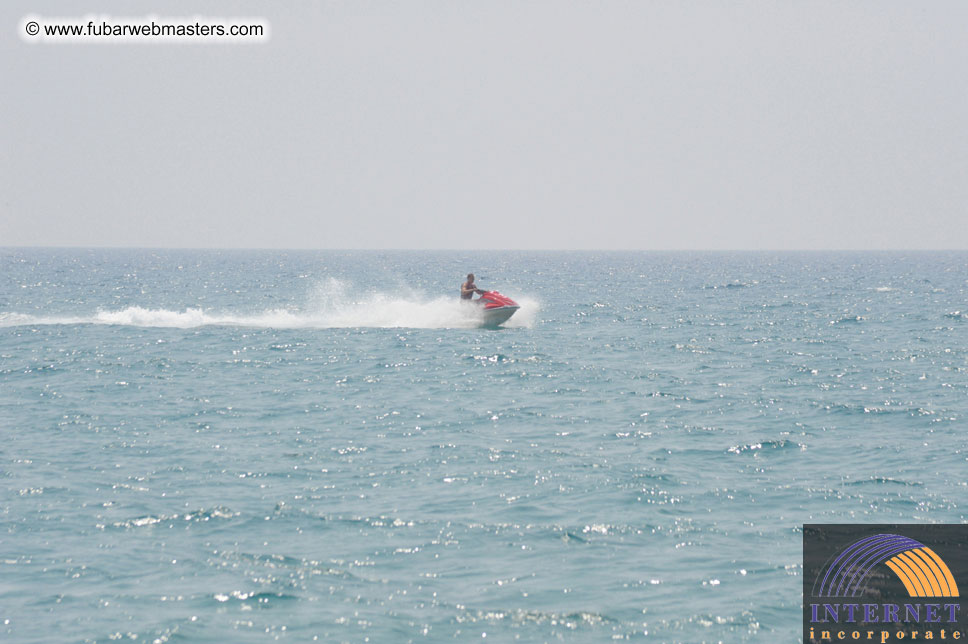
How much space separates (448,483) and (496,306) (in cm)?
2011

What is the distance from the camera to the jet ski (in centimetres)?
3434

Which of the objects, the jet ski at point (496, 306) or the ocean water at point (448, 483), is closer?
the ocean water at point (448, 483)

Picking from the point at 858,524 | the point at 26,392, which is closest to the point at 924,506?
the point at 858,524

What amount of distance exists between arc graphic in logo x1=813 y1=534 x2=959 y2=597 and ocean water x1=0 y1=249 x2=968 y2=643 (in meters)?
0.46

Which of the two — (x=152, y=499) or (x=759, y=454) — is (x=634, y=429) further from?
(x=152, y=499)

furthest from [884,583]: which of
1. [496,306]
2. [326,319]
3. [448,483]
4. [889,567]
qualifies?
[326,319]

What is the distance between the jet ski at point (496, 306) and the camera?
34.3 metres

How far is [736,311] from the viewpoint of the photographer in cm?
5266

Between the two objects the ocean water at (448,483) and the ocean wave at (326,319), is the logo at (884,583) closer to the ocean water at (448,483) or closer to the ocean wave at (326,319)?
the ocean water at (448,483)

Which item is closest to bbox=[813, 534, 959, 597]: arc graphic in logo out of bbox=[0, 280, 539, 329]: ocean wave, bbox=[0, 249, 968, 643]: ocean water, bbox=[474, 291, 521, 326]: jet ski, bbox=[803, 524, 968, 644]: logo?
bbox=[803, 524, 968, 644]: logo

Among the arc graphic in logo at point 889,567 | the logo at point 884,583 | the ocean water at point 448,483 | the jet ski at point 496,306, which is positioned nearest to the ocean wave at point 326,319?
the jet ski at point 496,306

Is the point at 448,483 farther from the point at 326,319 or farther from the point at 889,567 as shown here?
the point at 326,319

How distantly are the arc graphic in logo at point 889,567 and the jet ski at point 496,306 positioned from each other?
2301cm

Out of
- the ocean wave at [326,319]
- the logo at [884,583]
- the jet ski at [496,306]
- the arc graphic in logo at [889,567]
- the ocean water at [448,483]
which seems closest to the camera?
the logo at [884,583]
